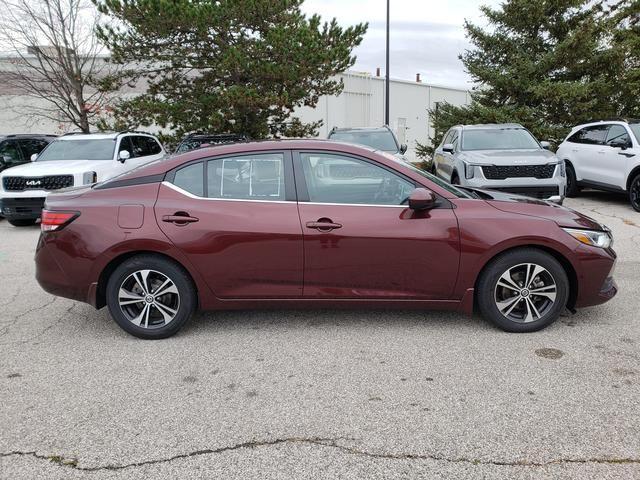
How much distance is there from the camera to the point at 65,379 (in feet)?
11.9

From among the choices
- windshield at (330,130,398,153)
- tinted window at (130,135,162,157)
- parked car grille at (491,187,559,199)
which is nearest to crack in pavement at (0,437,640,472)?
parked car grille at (491,187,559,199)

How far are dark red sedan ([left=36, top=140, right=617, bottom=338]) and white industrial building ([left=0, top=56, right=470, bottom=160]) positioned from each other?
1765 cm

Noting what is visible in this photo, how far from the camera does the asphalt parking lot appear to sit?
266 cm

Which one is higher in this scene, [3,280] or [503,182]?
[503,182]

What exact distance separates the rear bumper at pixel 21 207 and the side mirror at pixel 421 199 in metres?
8.01

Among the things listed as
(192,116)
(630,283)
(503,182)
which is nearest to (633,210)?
(503,182)

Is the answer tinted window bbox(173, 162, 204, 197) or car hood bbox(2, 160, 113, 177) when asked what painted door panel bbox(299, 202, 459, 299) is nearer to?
tinted window bbox(173, 162, 204, 197)

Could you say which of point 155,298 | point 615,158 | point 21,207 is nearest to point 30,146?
point 21,207

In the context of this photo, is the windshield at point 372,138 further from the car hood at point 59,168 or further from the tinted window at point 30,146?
the tinted window at point 30,146

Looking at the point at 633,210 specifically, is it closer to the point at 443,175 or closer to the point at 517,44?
the point at 443,175

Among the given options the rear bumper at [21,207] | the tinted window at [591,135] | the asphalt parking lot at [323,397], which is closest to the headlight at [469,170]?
the tinted window at [591,135]

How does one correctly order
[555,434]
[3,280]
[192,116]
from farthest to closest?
[192,116] → [3,280] → [555,434]

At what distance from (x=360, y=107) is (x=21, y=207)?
71.4 feet

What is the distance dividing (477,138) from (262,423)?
907 centimetres
